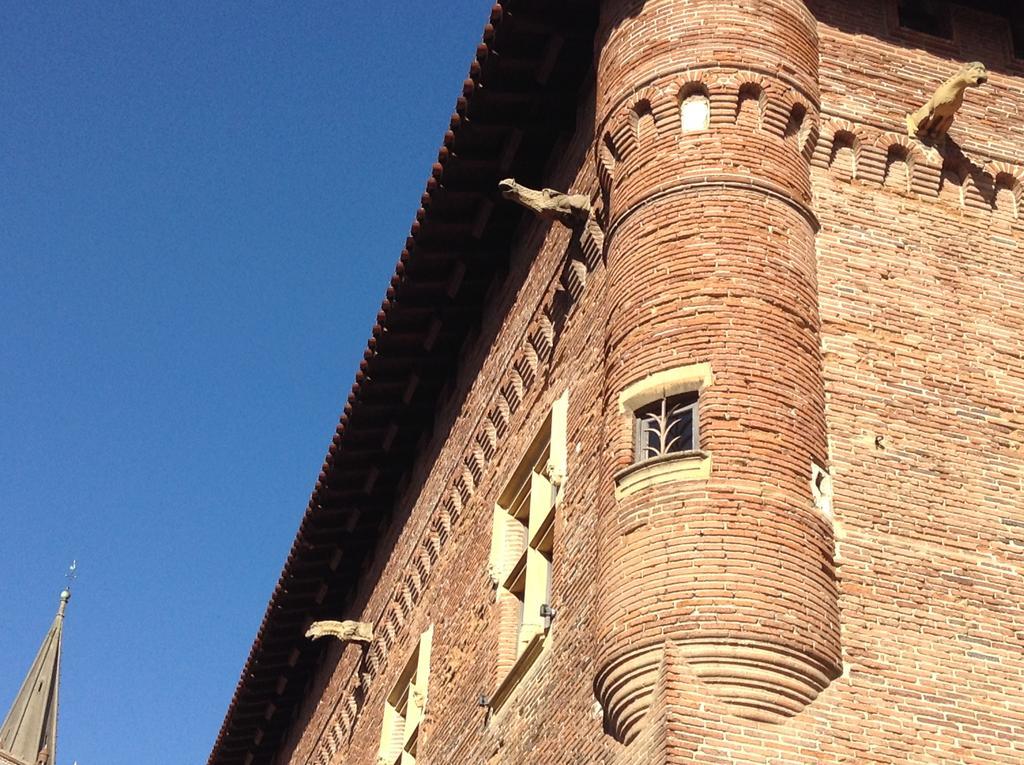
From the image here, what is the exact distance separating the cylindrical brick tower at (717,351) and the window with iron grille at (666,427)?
53 millimetres

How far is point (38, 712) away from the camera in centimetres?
4444

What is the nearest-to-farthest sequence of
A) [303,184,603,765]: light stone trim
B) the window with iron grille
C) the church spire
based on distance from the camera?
the window with iron grille, [303,184,603,765]: light stone trim, the church spire

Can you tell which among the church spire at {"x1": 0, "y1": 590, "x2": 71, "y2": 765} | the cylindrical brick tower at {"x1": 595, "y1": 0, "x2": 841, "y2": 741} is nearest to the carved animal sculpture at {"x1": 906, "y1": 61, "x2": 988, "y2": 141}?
the cylindrical brick tower at {"x1": 595, "y1": 0, "x2": 841, "y2": 741}

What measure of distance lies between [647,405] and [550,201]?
8.97 feet

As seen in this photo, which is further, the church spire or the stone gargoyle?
the church spire

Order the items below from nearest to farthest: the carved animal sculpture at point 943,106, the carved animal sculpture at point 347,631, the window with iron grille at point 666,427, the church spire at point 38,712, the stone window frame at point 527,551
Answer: the window with iron grille at point 666,427, the carved animal sculpture at point 943,106, the stone window frame at point 527,551, the carved animal sculpture at point 347,631, the church spire at point 38,712

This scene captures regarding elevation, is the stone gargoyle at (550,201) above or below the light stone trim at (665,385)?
above

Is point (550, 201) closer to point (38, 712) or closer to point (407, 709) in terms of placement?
point (407, 709)

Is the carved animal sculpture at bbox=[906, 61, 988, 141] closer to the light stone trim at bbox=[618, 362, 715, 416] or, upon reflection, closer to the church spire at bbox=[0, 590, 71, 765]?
the light stone trim at bbox=[618, 362, 715, 416]

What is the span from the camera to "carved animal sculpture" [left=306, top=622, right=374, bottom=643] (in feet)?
51.8

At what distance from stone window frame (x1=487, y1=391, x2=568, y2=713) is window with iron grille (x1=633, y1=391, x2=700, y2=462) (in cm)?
166

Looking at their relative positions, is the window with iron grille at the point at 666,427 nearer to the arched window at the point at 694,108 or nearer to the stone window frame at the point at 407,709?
the arched window at the point at 694,108

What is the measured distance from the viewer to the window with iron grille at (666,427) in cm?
864

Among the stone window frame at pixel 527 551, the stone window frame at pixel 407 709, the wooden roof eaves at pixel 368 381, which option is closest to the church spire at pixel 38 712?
the wooden roof eaves at pixel 368 381
